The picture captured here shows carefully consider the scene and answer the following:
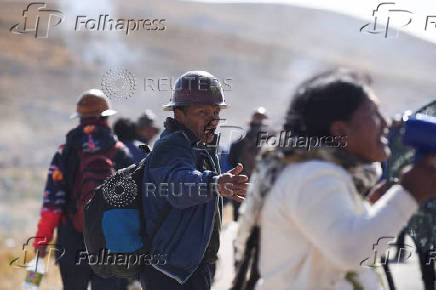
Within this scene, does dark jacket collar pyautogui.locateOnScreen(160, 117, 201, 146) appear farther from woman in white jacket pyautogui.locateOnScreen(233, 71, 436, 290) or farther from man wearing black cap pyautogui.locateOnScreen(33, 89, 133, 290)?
man wearing black cap pyautogui.locateOnScreen(33, 89, 133, 290)

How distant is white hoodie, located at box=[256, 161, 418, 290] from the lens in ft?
8.57

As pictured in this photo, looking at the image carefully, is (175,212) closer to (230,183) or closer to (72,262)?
(230,183)

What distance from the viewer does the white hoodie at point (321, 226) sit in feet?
8.57

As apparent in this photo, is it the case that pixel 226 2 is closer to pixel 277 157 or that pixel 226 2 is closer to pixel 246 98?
pixel 246 98

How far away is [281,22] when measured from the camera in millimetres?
107000

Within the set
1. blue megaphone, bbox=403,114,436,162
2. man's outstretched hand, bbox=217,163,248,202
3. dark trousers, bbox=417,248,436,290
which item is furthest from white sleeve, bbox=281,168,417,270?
dark trousers, bbox=417,248,436,290

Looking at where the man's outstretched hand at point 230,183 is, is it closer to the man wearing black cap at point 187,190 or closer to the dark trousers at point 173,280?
the man wearing black cap at point 187,190

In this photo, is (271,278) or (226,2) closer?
(271,278)

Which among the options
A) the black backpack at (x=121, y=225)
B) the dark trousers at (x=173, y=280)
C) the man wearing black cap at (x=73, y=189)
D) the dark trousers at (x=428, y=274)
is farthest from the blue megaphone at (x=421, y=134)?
the man wearing black cap at (x=73, y=189)

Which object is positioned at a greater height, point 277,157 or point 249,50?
point 249,50

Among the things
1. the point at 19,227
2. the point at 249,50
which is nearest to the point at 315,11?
the point at 249,50

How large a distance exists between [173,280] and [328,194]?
73.8 inches

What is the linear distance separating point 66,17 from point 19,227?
180 ft

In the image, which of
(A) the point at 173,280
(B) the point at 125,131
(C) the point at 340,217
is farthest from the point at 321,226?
(B) the point at 125,131
